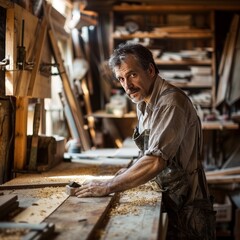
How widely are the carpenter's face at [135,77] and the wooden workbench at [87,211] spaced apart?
63 cm

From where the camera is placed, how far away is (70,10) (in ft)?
17.1

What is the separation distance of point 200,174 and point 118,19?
4287 millimetres

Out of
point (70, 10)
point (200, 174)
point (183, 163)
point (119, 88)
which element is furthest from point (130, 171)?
point (119, 88)

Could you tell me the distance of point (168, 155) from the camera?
2141 mm

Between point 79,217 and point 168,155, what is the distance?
2.01 ft

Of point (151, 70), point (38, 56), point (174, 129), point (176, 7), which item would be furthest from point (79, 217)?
point (176, 7)

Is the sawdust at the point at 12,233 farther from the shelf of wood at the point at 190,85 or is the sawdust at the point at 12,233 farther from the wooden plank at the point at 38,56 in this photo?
the shelf of wood at the point at 190,85

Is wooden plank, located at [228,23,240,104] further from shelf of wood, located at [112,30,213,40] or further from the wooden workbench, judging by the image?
the wooden workbench

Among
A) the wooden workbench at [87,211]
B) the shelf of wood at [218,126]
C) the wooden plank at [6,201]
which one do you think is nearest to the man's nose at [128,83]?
the wooden workbench at [87,211]

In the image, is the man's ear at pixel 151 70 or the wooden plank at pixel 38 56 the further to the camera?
the wooden plank at pixel 38 56

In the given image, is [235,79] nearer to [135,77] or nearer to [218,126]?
[218,126]

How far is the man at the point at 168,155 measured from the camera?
2.16 meters

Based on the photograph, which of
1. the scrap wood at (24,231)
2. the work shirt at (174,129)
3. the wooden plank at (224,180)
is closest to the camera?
the scrap wood at (24,231)

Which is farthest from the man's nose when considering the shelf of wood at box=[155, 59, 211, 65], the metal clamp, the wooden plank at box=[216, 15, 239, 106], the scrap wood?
the wooden plank at box=[216, 15, 239, 106]
